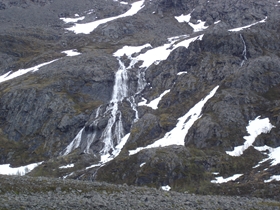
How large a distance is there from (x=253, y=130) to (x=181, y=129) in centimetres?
1650

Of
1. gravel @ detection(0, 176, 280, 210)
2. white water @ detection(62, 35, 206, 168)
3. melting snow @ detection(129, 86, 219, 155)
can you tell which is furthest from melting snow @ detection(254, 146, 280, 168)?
white water @ detection(62, 35, 206, 168)

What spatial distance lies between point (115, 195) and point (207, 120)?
53.2 meters

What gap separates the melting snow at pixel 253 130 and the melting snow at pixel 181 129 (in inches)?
480

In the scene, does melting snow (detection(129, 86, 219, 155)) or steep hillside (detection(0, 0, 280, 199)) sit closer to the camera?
steep hillside (detection(0, 0, 280, 199))

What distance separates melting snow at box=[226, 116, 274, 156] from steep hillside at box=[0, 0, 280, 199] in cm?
24

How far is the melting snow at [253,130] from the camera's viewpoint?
69.7m

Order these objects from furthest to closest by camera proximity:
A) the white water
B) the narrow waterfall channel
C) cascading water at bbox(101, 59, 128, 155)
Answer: cascading water at bbox(101, 59, 128, 155)
the white water
the narrow waterfall channel

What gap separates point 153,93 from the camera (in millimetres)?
108125

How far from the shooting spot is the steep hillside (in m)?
65.9

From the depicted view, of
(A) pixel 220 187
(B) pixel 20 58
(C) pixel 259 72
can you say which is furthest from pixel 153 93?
(B) pixel 20 58

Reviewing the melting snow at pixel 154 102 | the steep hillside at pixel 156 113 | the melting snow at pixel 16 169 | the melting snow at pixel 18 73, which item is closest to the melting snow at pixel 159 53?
the steep hillside at pixel 156 113

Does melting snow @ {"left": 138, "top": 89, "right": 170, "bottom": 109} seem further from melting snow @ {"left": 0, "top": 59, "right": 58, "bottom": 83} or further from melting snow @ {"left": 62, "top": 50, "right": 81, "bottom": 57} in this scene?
melting snow @ {"left": 62, "top": 50, "right": 81, "bottom": 57}

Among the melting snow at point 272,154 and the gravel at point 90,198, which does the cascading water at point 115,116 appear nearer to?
the melting snow at point 272,154

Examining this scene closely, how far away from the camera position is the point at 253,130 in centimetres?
7500
